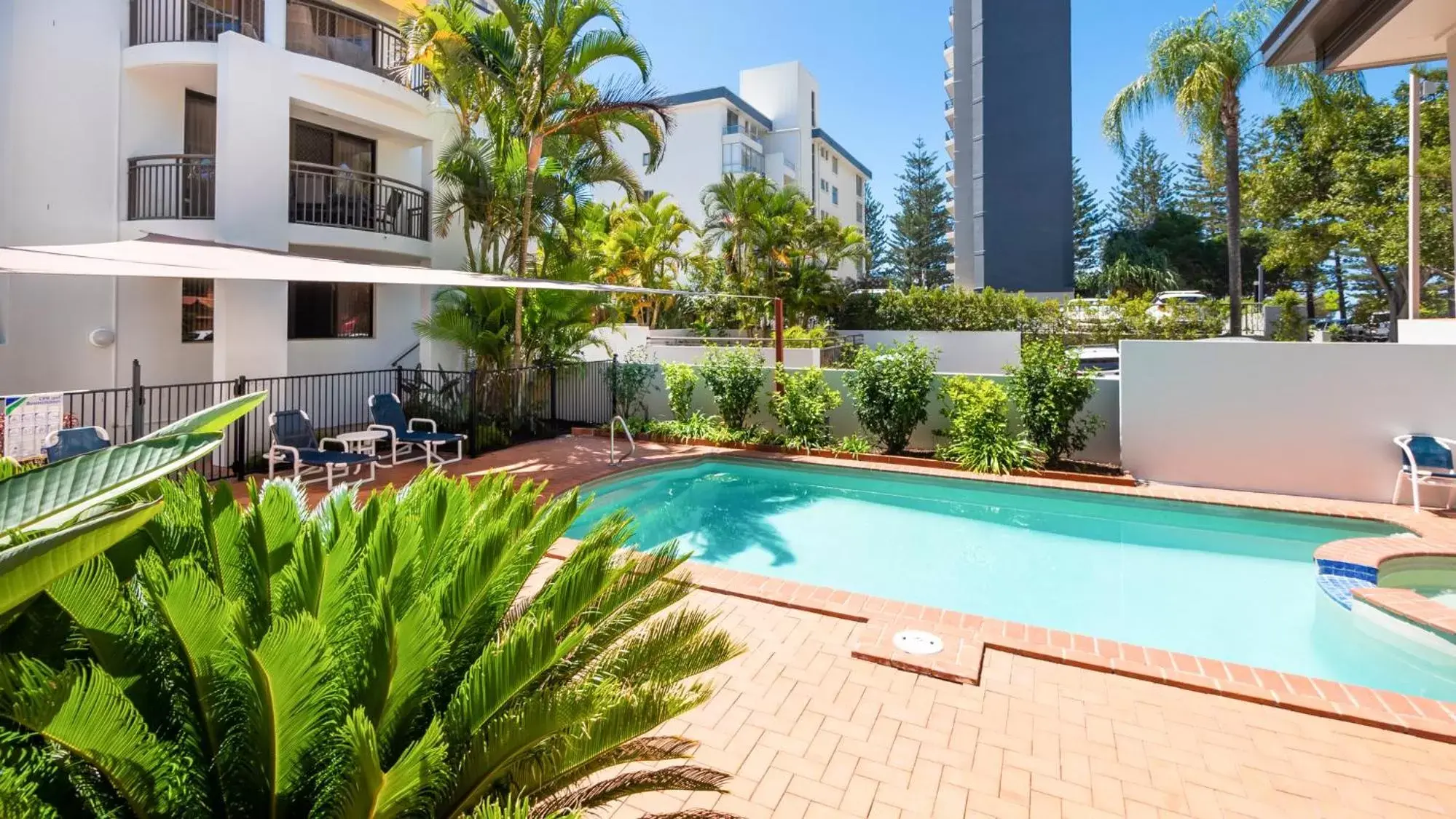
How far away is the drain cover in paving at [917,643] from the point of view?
17.6ft

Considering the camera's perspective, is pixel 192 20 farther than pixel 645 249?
No

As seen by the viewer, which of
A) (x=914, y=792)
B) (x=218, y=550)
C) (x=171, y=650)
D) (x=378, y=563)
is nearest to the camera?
(x=171, y=650)

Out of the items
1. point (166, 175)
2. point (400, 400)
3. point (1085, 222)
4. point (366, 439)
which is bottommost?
point (366, 439)

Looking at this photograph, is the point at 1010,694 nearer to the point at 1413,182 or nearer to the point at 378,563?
the point at 378,563

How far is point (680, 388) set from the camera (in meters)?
15.1

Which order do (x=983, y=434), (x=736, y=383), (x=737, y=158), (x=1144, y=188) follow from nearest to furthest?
(x=983, y=434) < (x=736, y=383) < (x=737, y=158) < (x=1144, y=188)

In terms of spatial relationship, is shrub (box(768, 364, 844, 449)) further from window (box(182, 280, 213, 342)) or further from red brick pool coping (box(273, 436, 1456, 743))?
window (box(182, 280, 213, 342))

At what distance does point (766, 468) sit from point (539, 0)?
9164 millimetres

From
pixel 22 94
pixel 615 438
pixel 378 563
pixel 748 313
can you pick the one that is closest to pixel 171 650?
pixel 378 563

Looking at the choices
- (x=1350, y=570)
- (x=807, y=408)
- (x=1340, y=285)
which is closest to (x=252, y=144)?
(x=807, y=408)

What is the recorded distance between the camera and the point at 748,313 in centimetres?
2805

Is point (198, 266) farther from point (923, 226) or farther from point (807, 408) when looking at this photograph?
point (923, 226)

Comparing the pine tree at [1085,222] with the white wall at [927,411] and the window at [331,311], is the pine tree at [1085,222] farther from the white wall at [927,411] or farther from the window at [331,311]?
the window at [331,311]

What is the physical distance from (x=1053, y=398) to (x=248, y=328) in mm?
13355
